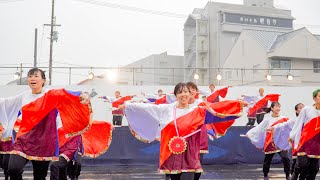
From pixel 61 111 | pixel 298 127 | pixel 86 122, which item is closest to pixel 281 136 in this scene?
pixel 298 127

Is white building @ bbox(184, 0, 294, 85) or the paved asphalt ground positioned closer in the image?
the paved asphalt ground

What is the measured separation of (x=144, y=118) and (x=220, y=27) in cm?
3583

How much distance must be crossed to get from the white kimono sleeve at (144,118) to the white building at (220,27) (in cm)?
3342

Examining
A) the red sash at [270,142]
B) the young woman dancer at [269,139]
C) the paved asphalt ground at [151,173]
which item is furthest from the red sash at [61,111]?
the red sash at [270,142]

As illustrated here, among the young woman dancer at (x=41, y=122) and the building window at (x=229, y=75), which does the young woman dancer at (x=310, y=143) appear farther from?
the building window at (x=229, y=75)

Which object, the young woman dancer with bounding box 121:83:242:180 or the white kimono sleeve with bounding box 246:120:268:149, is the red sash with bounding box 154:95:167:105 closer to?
the white kimono sleeve with bounding box 246:120:268:149

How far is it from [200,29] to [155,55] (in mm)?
6183

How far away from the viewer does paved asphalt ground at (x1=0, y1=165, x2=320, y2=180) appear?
1074 cm

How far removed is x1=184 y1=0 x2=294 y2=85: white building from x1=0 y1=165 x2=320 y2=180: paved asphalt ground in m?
26.5

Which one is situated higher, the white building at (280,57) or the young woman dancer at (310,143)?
the white building at (280,57)

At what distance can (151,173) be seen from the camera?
1174 centimetres

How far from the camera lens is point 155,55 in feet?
154

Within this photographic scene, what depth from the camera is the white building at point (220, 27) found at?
41250 mm

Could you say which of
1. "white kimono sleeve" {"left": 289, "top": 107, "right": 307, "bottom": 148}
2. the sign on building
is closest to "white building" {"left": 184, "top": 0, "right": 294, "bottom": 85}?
the sign on building
